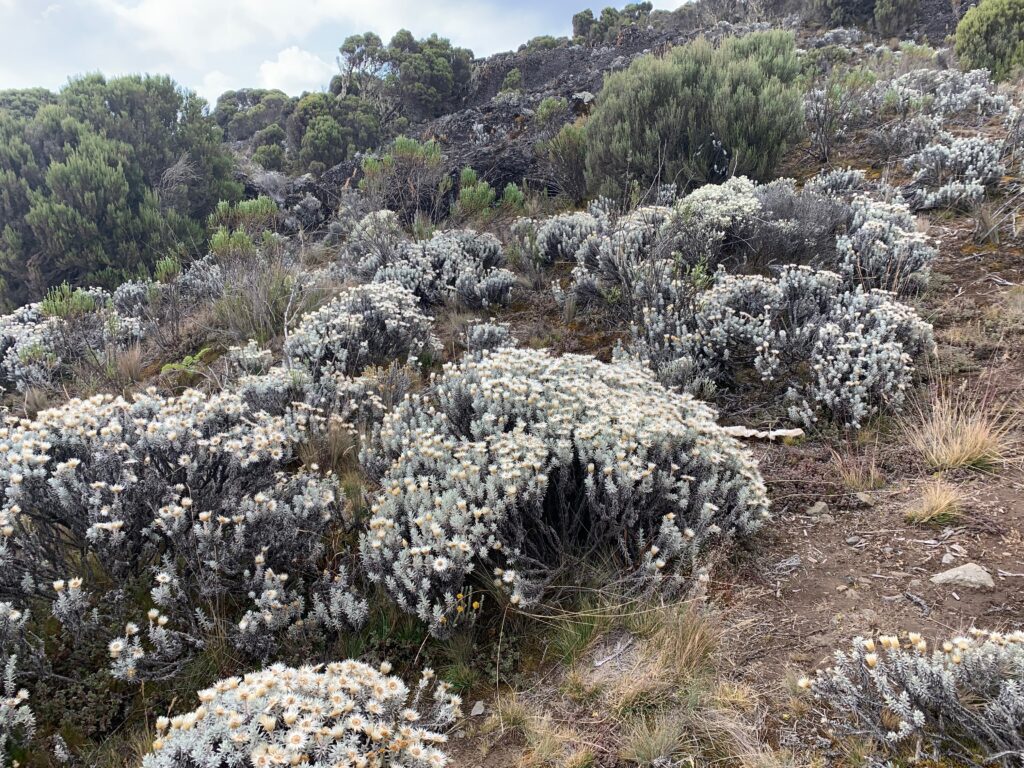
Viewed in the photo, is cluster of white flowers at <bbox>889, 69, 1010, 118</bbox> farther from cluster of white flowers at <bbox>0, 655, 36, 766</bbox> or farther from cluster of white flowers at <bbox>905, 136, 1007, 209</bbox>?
cluster of white flowers at <bbox>0, 655, 36, 766</bbox>

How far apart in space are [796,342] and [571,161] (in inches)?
240

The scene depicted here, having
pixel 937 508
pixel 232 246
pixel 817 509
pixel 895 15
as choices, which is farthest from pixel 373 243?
pixel 895 15

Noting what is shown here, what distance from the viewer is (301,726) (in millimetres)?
1744

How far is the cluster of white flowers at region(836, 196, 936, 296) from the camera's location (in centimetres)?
→ 513

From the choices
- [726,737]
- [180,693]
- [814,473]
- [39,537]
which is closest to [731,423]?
[814,473]

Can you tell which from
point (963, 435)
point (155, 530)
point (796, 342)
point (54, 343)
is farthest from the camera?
point (54, 343)

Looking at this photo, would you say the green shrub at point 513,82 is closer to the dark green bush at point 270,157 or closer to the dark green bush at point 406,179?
the dark green bush at point 270,157

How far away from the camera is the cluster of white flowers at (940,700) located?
5.39 ft

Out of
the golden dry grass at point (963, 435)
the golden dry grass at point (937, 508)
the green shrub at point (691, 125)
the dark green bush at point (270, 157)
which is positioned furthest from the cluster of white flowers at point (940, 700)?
the dark green bush at point (270, 157)

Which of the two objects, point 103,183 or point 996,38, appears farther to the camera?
point 996,38

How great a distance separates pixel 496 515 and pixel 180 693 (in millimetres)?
1429

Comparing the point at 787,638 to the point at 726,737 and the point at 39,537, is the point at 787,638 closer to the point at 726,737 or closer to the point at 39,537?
the point at 726,737

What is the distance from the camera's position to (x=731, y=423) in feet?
13.9

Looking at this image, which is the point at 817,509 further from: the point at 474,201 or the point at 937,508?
the point at 474,201
